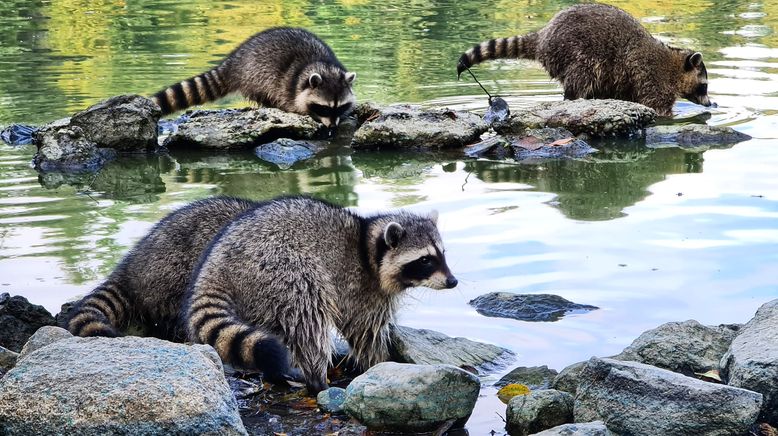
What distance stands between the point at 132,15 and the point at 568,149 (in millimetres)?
10711

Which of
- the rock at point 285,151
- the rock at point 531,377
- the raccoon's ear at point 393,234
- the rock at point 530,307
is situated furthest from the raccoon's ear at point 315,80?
the rock at point 531,377

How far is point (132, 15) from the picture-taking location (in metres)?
17.9

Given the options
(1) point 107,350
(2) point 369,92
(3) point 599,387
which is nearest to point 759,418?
(3) point 599,387

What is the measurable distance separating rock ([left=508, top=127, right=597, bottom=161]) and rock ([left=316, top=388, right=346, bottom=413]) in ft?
14.7

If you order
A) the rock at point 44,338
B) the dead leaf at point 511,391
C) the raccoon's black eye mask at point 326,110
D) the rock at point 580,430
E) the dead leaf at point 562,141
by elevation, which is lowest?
the dead leaf at point 511,391

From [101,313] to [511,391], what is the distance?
185cm

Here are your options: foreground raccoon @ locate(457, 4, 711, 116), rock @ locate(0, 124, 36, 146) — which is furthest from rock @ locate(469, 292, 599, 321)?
rock @ locate(0, 124, 36, 146)

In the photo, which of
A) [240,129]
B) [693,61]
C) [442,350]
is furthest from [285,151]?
[442,350]

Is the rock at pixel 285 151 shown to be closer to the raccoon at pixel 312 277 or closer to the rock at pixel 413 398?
the raccoon at pixel 312 277

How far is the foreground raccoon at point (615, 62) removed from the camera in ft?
33.9

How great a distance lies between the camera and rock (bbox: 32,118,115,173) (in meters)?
8.80

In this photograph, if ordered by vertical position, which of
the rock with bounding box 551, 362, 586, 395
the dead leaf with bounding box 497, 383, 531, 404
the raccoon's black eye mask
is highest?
the raccoon's black eye mask

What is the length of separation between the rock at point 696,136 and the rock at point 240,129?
2852 millimetres

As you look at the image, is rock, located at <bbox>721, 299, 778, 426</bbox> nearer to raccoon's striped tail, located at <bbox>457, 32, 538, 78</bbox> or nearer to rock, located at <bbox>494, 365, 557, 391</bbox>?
rock, located at <bbox>494, 365, 557, 391</bbox>
